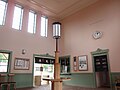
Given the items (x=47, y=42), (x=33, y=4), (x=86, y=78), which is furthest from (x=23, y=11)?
(x=86, y=78)

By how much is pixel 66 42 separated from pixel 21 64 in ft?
12.4

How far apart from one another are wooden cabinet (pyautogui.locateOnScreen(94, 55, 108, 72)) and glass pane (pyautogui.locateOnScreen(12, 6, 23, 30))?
213 inches

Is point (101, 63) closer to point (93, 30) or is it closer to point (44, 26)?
point (93, 30)

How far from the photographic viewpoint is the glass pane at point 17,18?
7.54 meters

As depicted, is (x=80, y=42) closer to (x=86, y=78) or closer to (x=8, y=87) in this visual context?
(x=86, y=78)

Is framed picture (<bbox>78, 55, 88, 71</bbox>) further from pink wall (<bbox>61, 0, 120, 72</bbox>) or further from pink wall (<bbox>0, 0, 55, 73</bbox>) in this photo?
pink wall (<bbox>0, 0, 55, 73</bbox>)

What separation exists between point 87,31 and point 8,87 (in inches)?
229

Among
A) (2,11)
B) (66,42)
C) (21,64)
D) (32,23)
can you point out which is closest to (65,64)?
(66,42)

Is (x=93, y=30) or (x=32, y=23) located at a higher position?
(x=32, y=23)

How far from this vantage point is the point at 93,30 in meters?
7.58

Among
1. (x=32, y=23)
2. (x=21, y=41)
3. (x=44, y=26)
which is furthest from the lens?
(x=44, y=26)

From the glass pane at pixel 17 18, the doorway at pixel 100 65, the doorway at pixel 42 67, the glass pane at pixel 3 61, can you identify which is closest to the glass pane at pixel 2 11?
the glass pane at pixel 17 18

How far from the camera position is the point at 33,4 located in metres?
7.99

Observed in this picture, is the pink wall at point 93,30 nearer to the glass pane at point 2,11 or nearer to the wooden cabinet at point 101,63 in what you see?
the wooden cabinet at point 101,63
